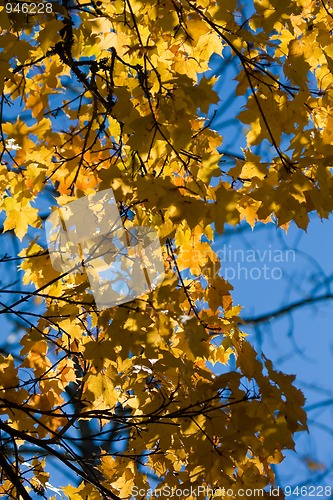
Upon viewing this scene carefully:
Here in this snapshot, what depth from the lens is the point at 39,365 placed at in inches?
102

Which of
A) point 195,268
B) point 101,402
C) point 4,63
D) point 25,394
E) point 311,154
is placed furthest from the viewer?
point 195,268

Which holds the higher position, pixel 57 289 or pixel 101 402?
pixel 57 289

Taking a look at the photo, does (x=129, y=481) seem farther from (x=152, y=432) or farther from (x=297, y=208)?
(x=297, y=208)

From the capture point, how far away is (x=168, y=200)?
2.00 metres

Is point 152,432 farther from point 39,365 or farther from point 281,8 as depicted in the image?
point 281,8

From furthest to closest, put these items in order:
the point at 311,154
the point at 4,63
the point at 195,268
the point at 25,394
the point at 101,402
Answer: the point at 195,268 < the point at 101,402 < the point at 25,394 < the point at 311,154 < the point at 4,63

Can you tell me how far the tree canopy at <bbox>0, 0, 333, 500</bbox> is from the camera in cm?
197

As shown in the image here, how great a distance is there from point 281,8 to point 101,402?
5.12 ft

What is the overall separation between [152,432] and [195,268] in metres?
0.87

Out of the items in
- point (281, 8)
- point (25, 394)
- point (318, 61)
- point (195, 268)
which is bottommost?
point (25, 394)

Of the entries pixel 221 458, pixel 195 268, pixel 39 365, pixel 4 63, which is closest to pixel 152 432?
pixel 221 458

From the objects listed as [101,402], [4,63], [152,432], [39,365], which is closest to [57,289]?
[39,365]

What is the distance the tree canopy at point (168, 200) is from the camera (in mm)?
1975

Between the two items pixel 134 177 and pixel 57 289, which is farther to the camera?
pixel 57 289
